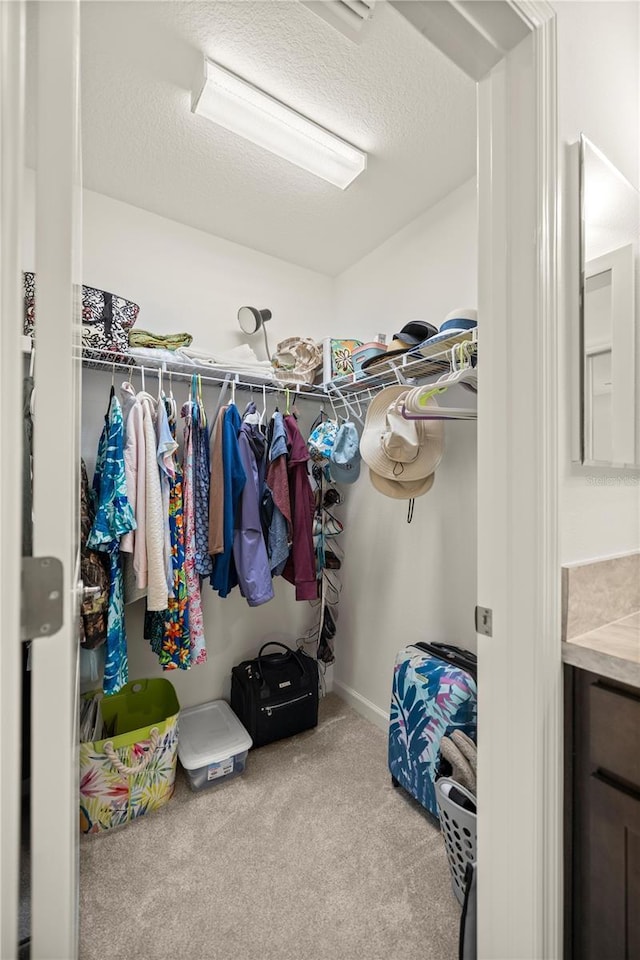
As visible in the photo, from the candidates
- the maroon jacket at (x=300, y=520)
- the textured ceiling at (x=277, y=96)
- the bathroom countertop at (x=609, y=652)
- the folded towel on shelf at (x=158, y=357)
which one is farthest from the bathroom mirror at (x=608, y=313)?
the folded towel on shelf at (x=158, y=357)

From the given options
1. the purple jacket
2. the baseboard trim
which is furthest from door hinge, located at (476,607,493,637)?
the baseboard trim

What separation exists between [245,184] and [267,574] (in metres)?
1.75

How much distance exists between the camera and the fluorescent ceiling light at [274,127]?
4.50ft

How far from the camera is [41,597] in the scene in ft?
1.51

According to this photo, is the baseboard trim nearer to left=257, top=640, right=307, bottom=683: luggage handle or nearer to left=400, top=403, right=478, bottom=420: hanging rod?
left=257, top=640, right=307, bottom=683: luggage handle

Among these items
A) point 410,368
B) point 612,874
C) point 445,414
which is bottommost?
point 612,874

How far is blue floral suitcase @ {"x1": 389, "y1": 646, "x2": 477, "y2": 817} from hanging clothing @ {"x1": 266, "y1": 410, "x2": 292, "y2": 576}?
0.70 m

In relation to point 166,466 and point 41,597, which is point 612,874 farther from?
point 166,466

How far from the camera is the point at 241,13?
3.88 feet

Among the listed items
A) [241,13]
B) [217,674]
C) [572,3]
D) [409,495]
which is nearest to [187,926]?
[217,674]

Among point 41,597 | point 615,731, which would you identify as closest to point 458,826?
point 615,731

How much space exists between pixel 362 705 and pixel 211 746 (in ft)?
2.78

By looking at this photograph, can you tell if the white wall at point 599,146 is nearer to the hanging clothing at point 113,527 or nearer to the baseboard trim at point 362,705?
the hanging clothing at point 113,527

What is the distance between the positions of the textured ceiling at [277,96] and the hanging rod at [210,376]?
816 mm
